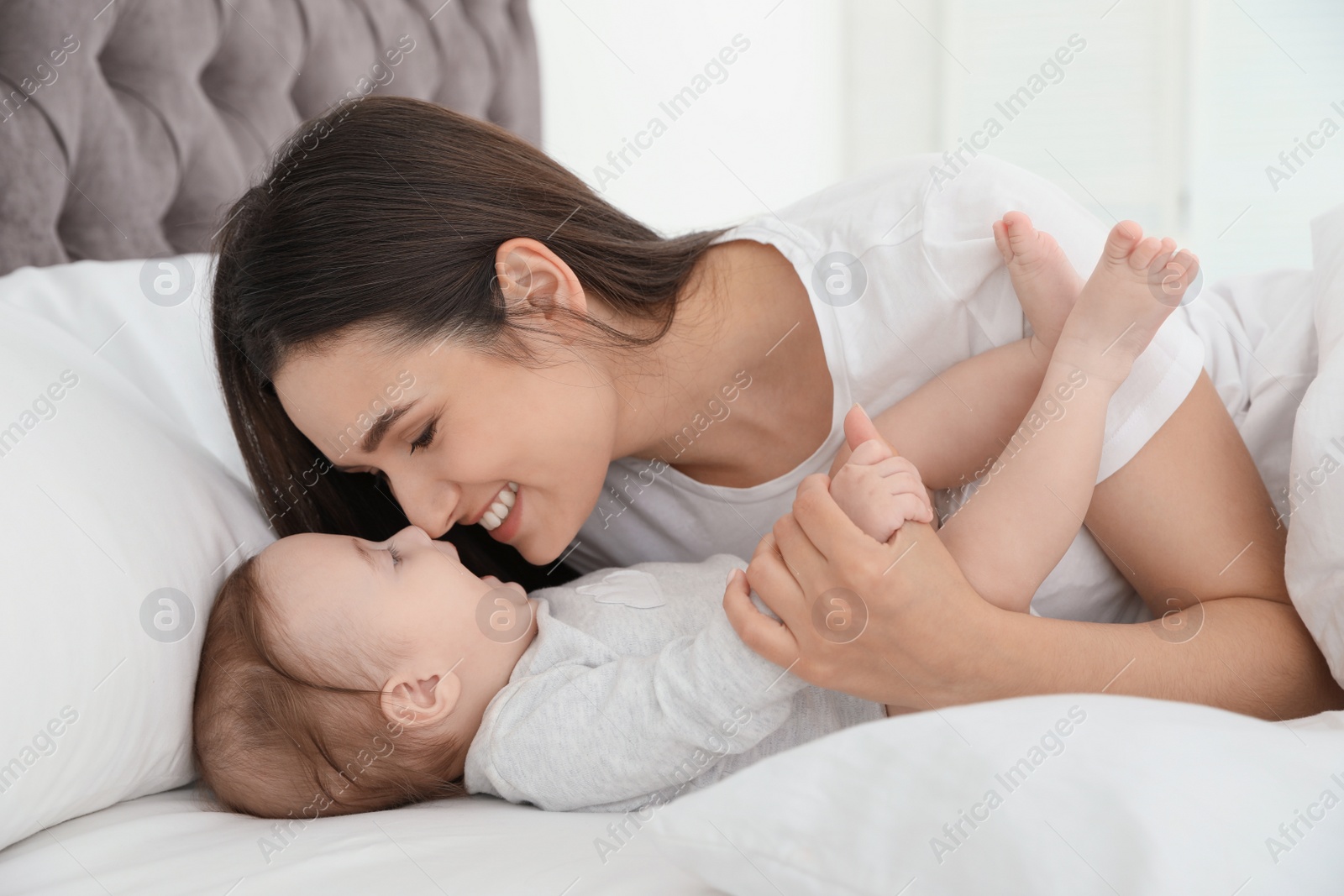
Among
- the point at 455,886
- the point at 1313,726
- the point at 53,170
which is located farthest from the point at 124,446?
the point at 1313,726

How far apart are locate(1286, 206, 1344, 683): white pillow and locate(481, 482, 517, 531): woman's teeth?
0.81m

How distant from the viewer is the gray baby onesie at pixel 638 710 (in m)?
0.86

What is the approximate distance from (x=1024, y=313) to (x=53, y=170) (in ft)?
4.46

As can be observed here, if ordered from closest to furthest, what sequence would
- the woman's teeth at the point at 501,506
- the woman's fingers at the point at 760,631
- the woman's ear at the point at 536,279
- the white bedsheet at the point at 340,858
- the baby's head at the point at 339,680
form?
1. the white bedsheet at the point at 340,858
2. the woman's fingers at the point at 760,631
3. the baby's head at the point at 339,680
4. the woman's ear at the point at 536,279
5. the woman's teeth at the point at 501,506

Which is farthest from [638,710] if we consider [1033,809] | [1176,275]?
[1176,275]

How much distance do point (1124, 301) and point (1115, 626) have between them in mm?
319

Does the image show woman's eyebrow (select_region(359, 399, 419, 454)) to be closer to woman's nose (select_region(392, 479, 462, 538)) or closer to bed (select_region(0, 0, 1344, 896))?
woman's nose (select_region(392, 479, 462, 538))

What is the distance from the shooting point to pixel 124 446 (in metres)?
0.96

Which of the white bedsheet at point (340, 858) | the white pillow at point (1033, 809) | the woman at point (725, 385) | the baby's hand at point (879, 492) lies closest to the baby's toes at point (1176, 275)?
the woman at point (725, 385)

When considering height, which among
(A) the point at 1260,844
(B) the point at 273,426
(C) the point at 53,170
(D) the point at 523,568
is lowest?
(D) the point at 523,568

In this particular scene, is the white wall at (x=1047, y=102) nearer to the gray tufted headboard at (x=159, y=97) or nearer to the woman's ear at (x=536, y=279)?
the gray tufted headboard at (x=159, y=97)

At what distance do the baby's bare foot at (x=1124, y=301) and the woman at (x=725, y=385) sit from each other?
8 centimetres

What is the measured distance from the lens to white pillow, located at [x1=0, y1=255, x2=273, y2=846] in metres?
0.76

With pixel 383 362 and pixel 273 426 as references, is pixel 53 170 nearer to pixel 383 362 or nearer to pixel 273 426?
pixel 273 426
